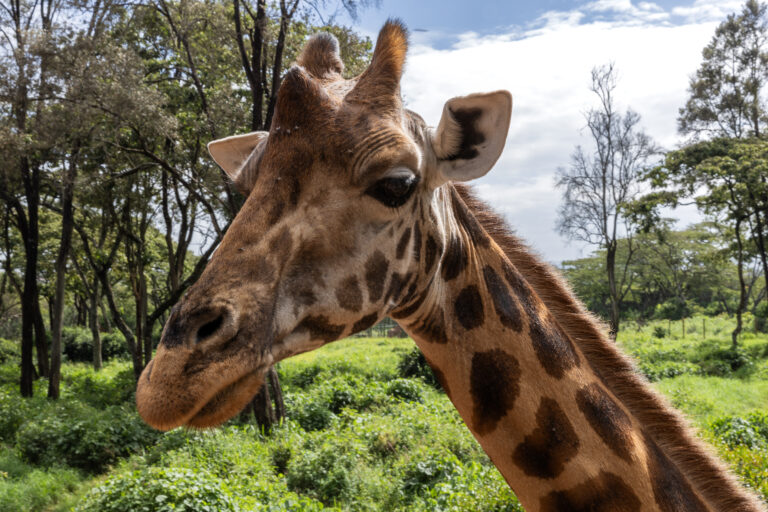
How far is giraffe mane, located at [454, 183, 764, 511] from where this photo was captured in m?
2.02

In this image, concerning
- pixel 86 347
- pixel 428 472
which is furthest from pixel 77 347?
pixel 428 472

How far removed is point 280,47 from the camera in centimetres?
1001

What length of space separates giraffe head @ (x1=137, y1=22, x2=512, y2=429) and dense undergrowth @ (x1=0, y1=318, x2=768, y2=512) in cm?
399

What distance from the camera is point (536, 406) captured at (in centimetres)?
190

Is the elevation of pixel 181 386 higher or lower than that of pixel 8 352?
higher

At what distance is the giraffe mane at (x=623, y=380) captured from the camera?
2.02 meters

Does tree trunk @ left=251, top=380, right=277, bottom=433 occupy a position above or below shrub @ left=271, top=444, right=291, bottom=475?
above

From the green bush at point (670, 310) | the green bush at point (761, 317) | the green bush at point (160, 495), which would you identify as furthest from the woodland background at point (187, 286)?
the green bush at point (670, 310)

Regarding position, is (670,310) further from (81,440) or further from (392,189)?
(392,189)

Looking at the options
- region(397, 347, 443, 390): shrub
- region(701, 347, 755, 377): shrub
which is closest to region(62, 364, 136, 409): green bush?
region(397, 347, 443, 390): shrub

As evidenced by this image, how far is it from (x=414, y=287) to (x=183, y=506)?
17.9 feet

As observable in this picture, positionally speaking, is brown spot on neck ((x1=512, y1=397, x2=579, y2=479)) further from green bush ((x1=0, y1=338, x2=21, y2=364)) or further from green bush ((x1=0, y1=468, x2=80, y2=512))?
green bush ((x1=0, y1=338, x2=21, y2=364))

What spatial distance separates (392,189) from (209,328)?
0.68 m

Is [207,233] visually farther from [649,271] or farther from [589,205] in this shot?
[649,271]
